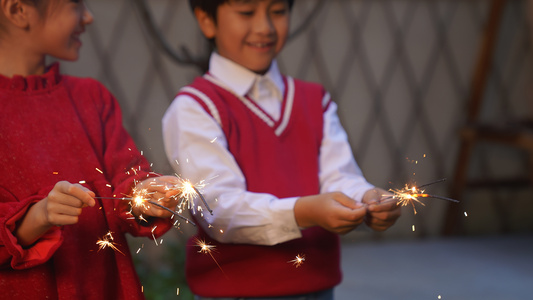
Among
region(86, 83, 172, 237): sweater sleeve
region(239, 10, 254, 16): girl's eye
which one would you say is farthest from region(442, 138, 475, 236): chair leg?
region(86, 83, 172, 237): sweater sleeve

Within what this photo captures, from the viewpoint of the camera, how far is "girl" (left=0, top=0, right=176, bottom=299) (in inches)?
23.1

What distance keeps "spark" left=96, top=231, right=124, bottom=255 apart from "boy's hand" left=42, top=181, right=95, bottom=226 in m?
0.11

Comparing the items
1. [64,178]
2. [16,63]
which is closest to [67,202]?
[64,178]

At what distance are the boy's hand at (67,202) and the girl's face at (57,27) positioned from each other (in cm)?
20

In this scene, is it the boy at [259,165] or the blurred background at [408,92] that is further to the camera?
the blurred background at [408,92]

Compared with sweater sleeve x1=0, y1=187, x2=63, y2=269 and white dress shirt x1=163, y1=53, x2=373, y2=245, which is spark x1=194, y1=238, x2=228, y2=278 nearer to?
white dress shirt x1=163, y1=53, x2=373, y2=245

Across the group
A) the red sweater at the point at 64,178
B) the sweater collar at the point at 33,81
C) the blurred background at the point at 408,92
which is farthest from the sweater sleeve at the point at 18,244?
the blurred background at the point at 408,92

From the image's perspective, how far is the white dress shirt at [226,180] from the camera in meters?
0.73

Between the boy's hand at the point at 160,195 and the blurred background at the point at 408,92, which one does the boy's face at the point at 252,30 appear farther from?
the blurred background at the point at 408,92

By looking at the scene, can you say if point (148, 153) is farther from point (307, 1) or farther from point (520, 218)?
point (520, 218)

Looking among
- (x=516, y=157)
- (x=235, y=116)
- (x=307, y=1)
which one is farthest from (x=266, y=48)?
(x=516, y=157)

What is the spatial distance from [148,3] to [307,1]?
509 millimetres

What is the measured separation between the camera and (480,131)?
6.31 feet

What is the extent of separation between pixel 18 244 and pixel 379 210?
15.2 inches
